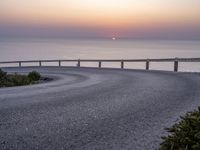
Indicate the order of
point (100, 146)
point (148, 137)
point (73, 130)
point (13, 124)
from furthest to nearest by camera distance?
point (13, 124) → point (73, 130) → point (148, 137) → point (100, 146)

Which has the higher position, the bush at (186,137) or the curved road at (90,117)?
the bush at (186,137)

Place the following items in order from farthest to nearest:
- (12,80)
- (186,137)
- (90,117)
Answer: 1. (12,80)
2. (90,117)
3. (186,137)

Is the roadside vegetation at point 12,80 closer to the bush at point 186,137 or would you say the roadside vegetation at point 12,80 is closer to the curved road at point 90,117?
the curved road at point 90,117

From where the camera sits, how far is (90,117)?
10766 mm

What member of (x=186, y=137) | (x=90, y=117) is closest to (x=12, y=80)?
(x=90, y=117)

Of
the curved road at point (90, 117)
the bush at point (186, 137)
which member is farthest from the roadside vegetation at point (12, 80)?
the bush at point (186, 137)

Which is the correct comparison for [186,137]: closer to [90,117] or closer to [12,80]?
[90,117]

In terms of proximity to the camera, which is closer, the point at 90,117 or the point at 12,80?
the point at 90,117

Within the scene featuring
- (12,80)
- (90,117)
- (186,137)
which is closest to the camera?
(186,137)

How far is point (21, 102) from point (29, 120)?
3224mm

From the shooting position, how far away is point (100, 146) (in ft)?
25.9

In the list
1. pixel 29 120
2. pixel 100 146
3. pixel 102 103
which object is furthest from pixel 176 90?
pixel 100 146

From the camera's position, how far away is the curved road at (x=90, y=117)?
8.17 m

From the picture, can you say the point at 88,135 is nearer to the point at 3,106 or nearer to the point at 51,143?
the point at 51,143
